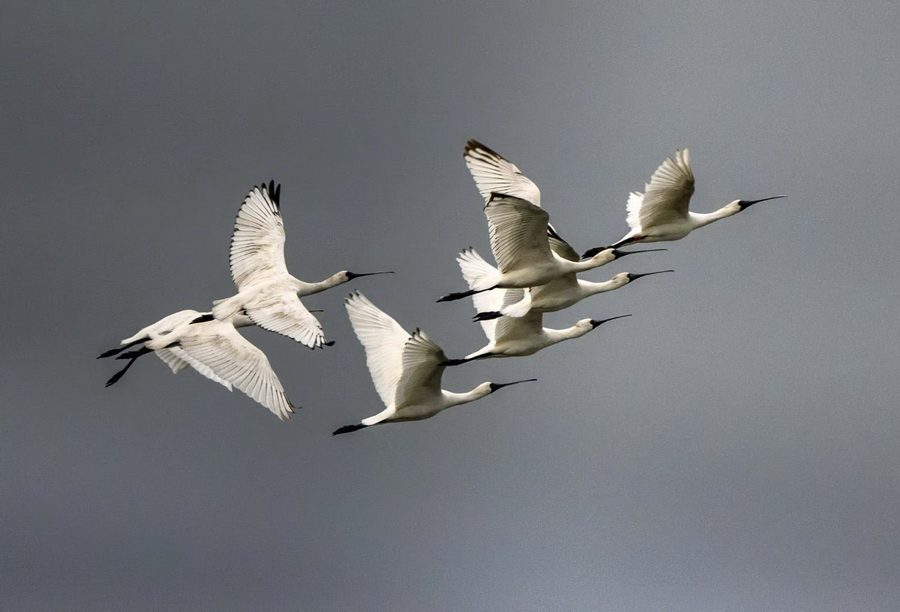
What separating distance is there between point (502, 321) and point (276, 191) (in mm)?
4308

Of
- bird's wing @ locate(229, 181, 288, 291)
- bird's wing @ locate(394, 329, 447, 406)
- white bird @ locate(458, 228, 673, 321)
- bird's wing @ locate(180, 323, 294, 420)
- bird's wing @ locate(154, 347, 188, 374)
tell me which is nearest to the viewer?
bird's wing @ locate(394, 329, 447, 406)

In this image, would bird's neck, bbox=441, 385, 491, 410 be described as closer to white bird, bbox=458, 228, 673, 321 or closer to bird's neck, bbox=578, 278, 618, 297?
white bird, bbox=458, 228, 673, 321

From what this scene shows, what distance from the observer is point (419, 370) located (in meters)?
25.5

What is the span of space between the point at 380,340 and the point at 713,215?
5.58 metres

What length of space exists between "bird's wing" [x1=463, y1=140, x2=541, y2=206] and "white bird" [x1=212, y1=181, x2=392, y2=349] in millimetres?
2581

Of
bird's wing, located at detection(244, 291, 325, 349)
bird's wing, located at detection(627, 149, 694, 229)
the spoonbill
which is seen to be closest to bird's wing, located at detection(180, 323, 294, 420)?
bird's wing, located at detection(244, 291, 325, 349)

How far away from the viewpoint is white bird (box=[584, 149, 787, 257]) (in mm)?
27547

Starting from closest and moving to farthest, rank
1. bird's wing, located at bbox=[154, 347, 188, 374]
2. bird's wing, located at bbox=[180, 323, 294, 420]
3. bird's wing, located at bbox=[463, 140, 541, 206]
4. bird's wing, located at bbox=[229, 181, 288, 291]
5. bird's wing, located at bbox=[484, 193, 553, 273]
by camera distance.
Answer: bird's wing, located at bbox=[484, 193, 553, 273]
bird's wing, located at bbox=[180, 323, 294, 420]
bird's wing, located at bbox=[154, 347, 188, 374]
bird's wing, located at bbox=[229, 181, 288, 291]
bird's wing, located at bbox=[463, 140, 541, 206]

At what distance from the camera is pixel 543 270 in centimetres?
2645

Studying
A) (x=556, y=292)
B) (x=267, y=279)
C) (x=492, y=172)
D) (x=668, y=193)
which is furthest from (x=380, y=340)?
(x=668, y=193)

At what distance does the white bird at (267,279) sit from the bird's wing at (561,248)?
146 inches

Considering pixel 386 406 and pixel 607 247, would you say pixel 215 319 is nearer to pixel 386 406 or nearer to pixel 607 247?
pixel 386 406

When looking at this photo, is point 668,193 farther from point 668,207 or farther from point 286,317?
point 286,317

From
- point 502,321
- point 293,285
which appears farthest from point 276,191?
point 502,321
